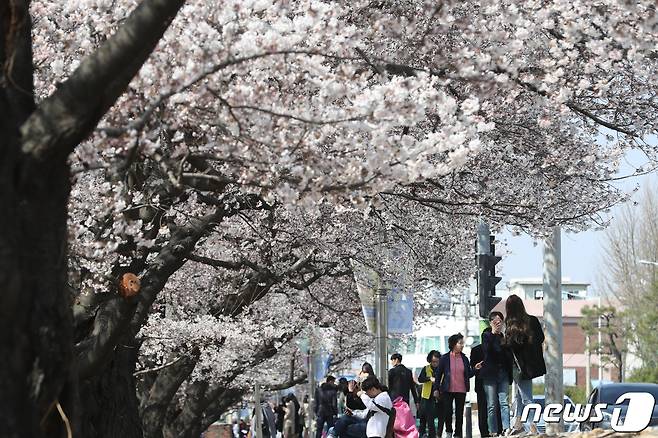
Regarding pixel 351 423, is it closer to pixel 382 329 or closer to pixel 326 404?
pixel 382 329

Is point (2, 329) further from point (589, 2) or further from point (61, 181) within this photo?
point (589, 2)

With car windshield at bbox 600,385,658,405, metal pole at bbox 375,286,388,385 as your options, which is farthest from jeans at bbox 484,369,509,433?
car windshield at bbox 600,385,658,405

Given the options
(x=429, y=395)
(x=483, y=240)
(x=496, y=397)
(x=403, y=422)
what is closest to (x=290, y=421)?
(x=429, y=395)

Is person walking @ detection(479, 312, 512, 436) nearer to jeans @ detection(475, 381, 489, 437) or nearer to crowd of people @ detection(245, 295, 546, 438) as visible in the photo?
crowd of people @ detection(245, 295, 546, 438)

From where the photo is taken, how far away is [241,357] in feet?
96.4

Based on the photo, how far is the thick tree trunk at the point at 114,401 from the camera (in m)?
14.6

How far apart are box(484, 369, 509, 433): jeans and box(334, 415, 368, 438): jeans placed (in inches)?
106

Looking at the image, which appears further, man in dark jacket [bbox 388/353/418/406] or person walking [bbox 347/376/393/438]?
man in dark jacket [bbox 388/353/418/406]

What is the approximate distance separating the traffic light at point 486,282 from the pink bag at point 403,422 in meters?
1.55

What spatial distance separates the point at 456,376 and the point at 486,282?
128 centimetres

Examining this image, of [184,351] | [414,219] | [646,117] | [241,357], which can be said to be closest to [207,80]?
[646,117]

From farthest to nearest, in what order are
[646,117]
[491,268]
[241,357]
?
[241,357] < [491,268] < [646,117]

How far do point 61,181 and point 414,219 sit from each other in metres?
13.9

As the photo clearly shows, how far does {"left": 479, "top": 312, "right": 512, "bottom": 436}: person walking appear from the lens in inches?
612
